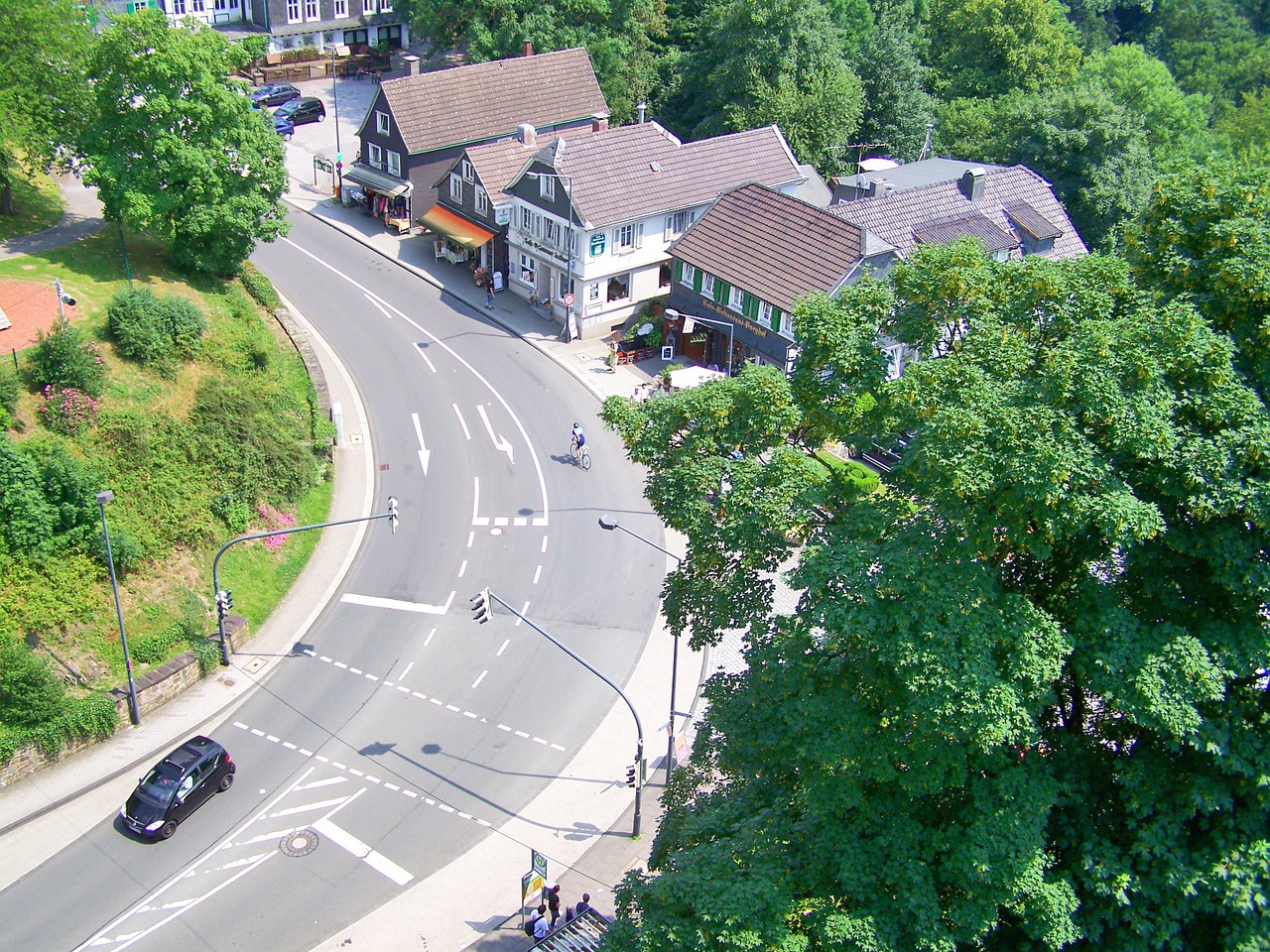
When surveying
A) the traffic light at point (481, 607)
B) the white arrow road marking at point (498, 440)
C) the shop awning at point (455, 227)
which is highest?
the shop awning at point (455, 227)

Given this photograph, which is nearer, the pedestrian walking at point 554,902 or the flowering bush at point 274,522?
the pedestrian walking at point 554,902

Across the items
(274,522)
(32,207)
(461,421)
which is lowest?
(274,522)

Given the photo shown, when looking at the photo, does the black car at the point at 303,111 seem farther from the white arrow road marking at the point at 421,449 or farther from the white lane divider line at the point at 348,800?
the white lane divider line at the point at 348,800

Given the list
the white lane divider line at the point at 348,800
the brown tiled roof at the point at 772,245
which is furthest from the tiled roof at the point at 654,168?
the white lane divider line at the point at 348,800

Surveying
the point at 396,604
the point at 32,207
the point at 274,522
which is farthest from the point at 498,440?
the point at 32,207

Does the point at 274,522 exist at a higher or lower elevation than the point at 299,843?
higher

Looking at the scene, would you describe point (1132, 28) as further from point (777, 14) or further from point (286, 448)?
point (286, 448)

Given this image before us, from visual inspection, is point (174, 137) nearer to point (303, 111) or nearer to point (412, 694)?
point (412, 694)
